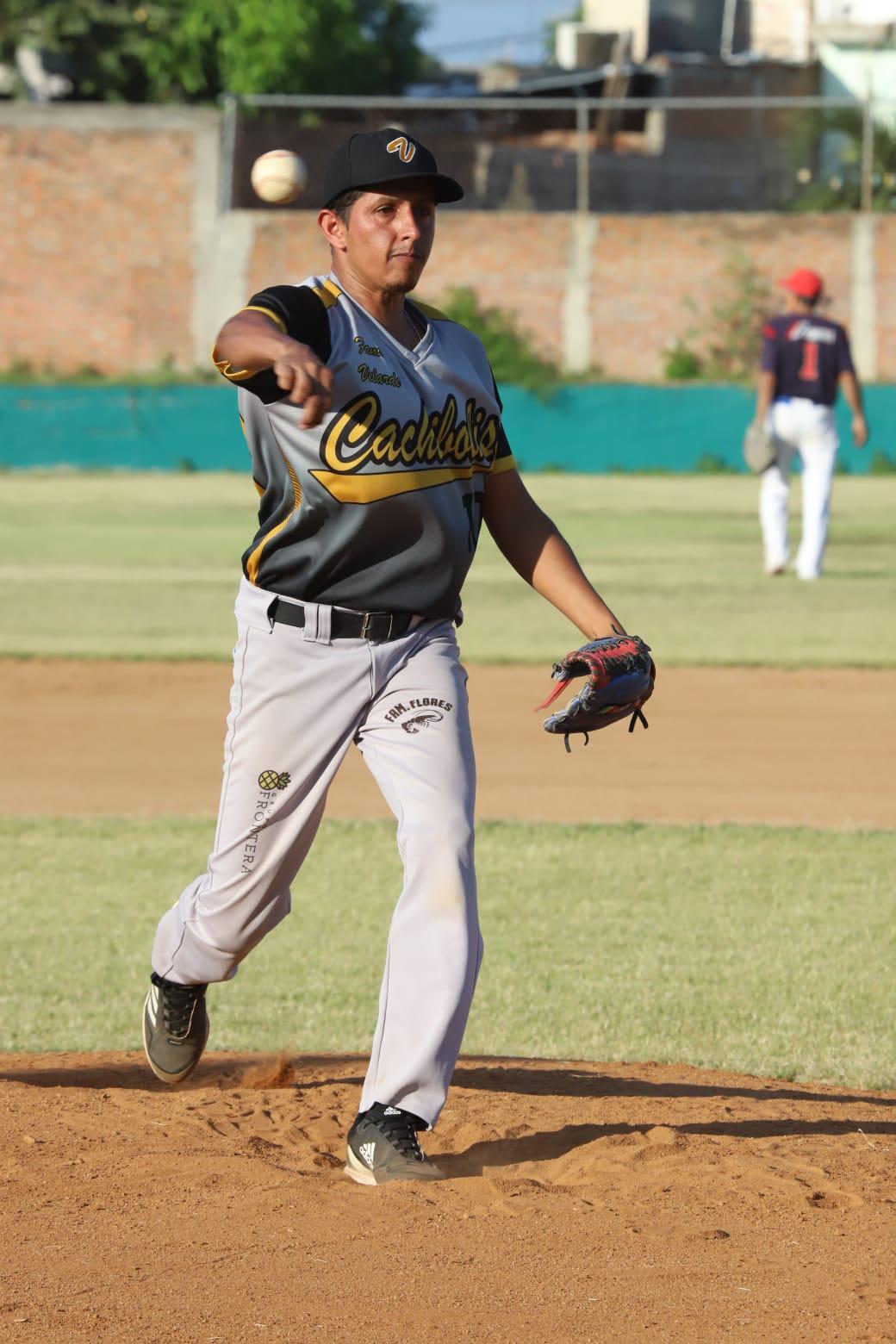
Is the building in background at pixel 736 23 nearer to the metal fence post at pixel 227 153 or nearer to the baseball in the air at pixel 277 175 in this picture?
the metal fence post at pixel 227 153

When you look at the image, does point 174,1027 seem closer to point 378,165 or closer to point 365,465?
point 365,465

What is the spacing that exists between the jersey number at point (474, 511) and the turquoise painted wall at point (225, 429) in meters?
25.2

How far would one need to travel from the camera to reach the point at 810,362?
15781 mm

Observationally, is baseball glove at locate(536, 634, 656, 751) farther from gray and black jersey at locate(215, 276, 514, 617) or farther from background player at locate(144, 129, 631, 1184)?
gray and black jersey at locate(215, 276, 514, 617)

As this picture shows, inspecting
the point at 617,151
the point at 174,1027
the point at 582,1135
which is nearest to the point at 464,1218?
the point at 582,1135

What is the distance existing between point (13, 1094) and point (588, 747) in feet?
20.4

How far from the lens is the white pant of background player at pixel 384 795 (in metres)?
3.94

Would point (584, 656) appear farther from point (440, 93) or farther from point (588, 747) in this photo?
point (440, 93)

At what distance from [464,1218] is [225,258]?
32.8 m

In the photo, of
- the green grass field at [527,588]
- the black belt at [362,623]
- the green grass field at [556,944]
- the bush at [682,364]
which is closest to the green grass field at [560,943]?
the green grass field at [556,944]

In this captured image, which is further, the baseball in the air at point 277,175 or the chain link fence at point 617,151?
the chain link fence at point 617,151

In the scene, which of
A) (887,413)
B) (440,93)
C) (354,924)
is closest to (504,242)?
(887,413)

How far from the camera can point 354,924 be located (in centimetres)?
685

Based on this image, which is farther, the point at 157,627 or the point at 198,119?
the point at 198,119
